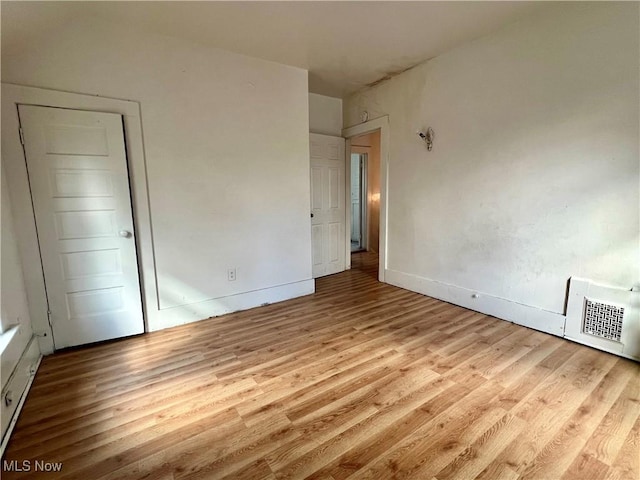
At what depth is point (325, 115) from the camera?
454 centimetres

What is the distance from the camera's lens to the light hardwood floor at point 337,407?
55.4 inches

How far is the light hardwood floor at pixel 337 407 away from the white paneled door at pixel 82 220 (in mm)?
307

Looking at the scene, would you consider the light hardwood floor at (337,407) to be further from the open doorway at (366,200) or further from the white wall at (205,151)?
the open doorway at (366,200)

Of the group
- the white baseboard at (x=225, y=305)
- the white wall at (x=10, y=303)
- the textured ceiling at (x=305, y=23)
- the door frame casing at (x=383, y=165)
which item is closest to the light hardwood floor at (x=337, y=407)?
the white baseboard at (x=225, y=305)

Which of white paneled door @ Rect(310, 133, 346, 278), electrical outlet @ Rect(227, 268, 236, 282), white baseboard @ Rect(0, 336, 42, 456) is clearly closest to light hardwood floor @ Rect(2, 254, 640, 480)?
white baseboard @ Rect(0, 336, 42, 456)

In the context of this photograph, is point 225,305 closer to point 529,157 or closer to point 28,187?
point 28,187

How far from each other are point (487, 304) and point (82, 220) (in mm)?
3839

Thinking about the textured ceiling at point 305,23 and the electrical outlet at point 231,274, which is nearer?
the textured ceiling at point 305,23

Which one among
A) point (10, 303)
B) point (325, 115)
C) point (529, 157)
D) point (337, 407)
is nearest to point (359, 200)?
point (325, 115)

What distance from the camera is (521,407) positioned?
1745 millimetres

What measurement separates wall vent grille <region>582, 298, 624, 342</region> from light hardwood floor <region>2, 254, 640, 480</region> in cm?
17

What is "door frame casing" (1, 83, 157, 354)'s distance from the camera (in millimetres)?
2174

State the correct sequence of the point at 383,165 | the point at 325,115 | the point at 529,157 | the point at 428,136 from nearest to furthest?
1. the point at 529,157
2. the point at 428,136
3. the point at 383,165
4. the point at 325,115

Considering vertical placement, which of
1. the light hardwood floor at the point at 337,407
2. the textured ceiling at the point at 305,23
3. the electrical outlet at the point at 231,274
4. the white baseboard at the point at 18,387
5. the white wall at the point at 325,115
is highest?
the textured ceiling at the point at 305,23
